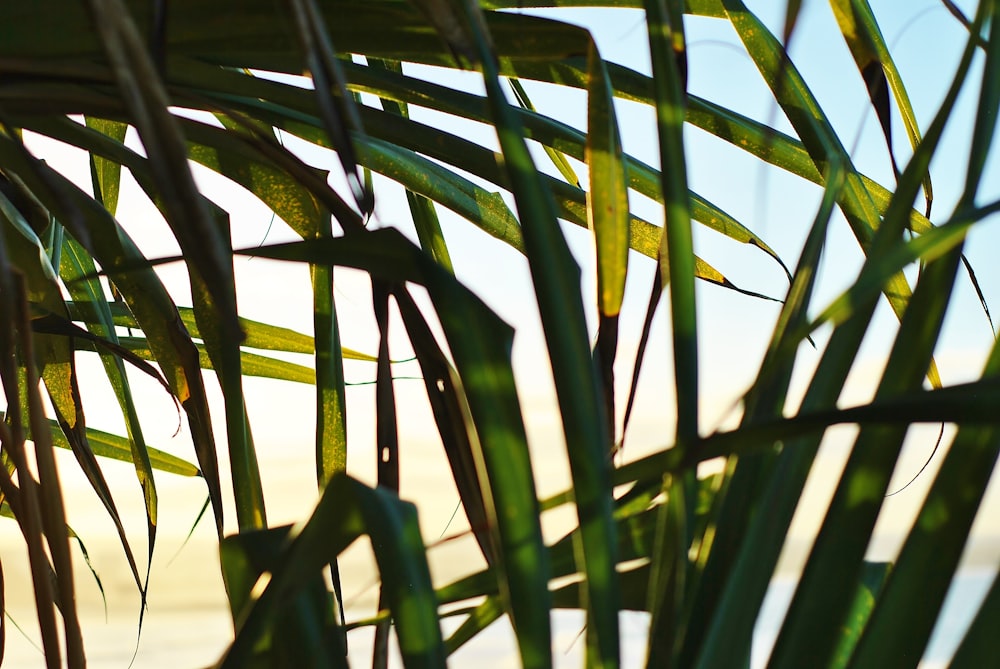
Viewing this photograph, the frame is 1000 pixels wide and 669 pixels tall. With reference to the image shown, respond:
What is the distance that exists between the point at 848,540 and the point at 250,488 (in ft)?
0.65

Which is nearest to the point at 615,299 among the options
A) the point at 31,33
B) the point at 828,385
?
the point at 828,385

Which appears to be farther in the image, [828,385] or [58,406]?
[58,406]

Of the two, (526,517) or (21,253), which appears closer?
(526,517)

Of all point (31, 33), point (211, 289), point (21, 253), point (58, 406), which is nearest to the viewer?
point (211, 289)

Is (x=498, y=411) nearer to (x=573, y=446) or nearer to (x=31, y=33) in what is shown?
(x=573, y=446)

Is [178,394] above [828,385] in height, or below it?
above

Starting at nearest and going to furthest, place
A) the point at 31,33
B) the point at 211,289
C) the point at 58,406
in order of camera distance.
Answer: the point at 211,289, the point at 31,33, the point at 58,406

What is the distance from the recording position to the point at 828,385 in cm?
25

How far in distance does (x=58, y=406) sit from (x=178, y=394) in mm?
137

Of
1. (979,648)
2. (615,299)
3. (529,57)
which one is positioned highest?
(529,57)

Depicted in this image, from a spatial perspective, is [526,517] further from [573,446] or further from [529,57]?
[529,57]

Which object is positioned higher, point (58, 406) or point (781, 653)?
point (58, 406)

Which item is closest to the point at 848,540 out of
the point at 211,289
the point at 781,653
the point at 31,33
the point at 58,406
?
the point at 781,653

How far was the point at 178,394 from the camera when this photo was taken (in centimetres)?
50
